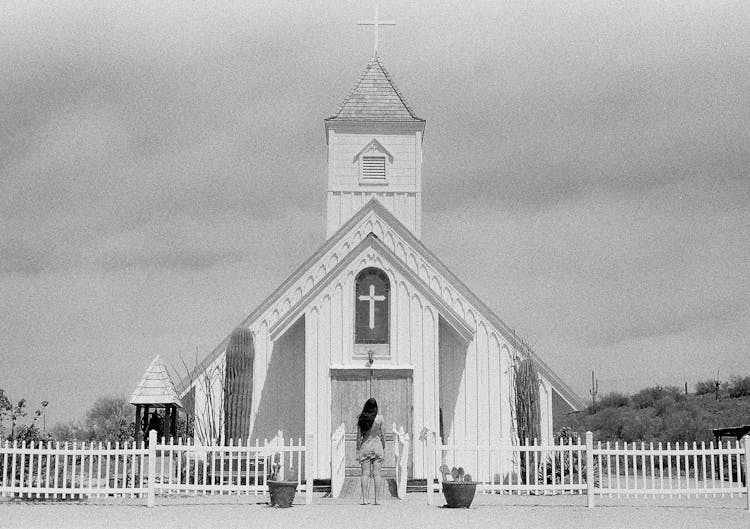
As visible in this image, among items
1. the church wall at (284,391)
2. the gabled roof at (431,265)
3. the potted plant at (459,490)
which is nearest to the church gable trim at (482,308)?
the gabled roof at (431,265)

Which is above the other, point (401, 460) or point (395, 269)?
point (395, 269)

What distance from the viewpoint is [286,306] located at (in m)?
24.1

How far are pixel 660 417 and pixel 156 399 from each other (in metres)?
44.8

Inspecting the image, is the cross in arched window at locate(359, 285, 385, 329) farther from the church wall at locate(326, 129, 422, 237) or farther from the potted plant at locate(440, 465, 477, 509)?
the potted plant at locate(440, 465, 477, 509)

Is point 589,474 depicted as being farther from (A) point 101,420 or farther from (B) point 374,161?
(A) point 101,420

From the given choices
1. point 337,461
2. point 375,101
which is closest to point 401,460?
point 337,461

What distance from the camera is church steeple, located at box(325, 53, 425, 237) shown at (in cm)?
2778

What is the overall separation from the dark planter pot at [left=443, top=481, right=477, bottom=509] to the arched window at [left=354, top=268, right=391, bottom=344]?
6767mm

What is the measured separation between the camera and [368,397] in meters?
22.5

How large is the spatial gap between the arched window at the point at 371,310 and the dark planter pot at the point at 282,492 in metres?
6.54

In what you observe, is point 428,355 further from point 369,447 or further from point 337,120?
point 337,120

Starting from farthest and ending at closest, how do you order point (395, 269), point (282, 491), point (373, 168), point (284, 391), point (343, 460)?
1. point (373, 168)
2. point (284, 391)
3. point (395, 269)
4. point (343, 460)
5. point (282, 491)

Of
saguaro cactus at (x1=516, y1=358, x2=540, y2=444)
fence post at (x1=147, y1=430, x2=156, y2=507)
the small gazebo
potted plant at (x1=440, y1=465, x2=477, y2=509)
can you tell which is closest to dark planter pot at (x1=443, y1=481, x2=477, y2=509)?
potted plant at (x1=440, y1=465, x2=477, y2=509)

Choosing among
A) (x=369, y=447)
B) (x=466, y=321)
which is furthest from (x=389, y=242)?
(x=369, y=447)
